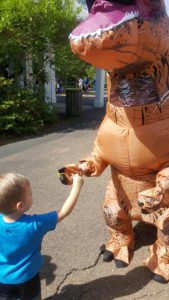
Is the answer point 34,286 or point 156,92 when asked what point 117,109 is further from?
point 34,286

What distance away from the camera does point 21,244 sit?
2.03m

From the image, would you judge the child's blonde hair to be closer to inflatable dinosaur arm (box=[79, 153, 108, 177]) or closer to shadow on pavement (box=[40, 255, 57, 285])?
inflatable dinosaur arm (box=[79, 153, 108, 177])

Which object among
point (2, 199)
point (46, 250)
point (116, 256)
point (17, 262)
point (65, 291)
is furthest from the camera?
point (46, 250)

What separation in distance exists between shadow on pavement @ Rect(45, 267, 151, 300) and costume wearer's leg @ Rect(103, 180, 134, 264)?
158 millimetres

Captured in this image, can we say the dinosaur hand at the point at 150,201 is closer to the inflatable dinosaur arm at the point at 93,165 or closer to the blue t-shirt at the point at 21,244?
the blue t-shirt at the point at 21,244

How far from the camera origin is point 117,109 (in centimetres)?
248

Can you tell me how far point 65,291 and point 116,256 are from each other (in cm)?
50

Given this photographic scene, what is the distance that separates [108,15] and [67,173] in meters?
1.09

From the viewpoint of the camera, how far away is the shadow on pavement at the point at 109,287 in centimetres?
253

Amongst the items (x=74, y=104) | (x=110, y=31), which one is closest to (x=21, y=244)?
(x=110, y=31)

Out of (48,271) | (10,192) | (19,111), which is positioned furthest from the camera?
(19,111)

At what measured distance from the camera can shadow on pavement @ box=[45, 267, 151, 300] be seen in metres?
2.53

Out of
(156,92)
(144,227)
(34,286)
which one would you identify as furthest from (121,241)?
(156,92)

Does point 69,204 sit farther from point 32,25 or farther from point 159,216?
point 32,25
